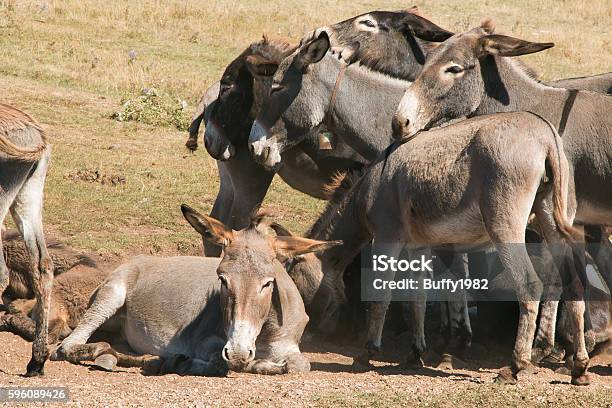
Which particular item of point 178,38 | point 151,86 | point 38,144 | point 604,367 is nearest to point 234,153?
point 38,144

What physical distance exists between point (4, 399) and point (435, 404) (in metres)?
2.60

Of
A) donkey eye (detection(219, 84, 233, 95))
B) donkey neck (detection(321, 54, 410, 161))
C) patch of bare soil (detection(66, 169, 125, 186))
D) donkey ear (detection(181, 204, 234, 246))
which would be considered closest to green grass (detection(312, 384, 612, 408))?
donkey ear (detection(181, 204, 234, 246))

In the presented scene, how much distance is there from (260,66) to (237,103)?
62 centimetres

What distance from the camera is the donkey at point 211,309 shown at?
25.1 feet

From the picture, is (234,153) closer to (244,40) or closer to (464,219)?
(464,219)

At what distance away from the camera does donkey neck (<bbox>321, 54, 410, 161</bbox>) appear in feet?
32.1

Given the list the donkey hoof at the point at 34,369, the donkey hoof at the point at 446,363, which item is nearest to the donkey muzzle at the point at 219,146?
the donkey hoof at the point at 446,363

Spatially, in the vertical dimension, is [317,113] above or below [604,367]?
above

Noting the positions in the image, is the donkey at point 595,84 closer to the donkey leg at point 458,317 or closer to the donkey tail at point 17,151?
the donkey leg at point 458,317

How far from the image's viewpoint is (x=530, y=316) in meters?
7.38

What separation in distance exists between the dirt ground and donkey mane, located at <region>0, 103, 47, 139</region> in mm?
1726

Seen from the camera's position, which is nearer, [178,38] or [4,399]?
[4,399]

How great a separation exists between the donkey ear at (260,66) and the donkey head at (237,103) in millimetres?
206

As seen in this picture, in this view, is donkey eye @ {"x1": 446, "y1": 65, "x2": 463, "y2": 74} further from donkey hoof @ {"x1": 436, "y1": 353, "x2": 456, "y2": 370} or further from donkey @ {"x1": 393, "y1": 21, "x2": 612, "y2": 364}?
donkey hoof @ {"x1": 436, "y1": 353, "x2": 456, "y2": 370}
